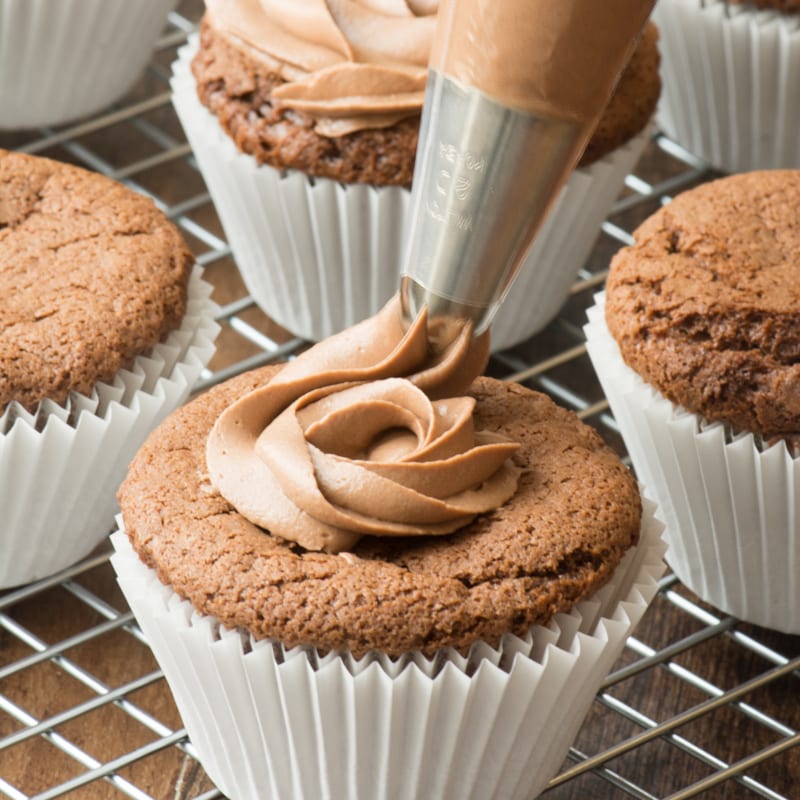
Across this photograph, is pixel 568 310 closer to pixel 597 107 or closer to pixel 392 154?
pixel 392 154

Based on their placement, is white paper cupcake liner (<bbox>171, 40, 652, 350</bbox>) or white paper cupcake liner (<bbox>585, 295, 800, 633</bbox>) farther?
white paper cupcake liner (<bbox>171, 40, 652, 350</bbox>)

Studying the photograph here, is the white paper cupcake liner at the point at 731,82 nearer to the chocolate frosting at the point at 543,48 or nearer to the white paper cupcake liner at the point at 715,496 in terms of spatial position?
the white paper cupcake liner at the point at 715,496

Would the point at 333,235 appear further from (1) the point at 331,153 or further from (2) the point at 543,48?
(2) the point at 543,48

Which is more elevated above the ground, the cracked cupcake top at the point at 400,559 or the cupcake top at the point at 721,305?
the cupcake top at the point at 721,305

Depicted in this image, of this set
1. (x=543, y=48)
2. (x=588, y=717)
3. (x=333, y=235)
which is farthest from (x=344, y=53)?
(x=588, y=717)

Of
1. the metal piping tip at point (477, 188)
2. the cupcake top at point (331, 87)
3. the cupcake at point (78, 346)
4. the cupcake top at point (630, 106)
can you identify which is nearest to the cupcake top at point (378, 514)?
the metal piping tip at point (477, 188)

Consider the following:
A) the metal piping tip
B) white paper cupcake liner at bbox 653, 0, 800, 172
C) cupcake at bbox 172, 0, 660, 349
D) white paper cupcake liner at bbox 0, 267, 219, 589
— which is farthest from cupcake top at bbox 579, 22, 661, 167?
the metal piping tip

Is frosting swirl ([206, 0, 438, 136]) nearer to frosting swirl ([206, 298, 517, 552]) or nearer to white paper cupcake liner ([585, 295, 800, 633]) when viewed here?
white paper cupcake liner ([585, 295, 800, 633])
